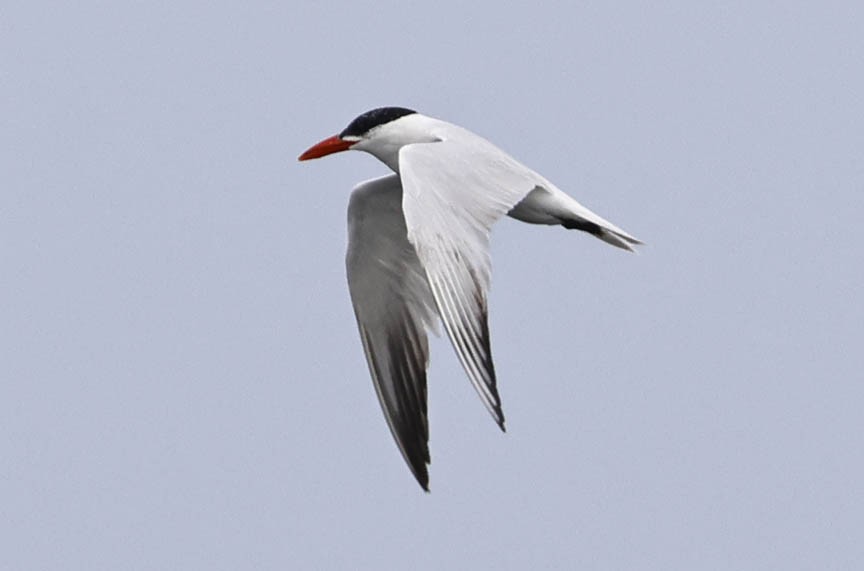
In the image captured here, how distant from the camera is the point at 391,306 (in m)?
10.8

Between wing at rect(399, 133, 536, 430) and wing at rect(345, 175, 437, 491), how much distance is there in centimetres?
111

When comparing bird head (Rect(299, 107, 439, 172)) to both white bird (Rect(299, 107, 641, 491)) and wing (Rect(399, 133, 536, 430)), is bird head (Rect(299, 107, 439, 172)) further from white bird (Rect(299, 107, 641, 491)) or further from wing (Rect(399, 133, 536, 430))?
wing (Rect(399, 133, 536, 430))

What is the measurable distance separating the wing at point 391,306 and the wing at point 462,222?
3.63ft

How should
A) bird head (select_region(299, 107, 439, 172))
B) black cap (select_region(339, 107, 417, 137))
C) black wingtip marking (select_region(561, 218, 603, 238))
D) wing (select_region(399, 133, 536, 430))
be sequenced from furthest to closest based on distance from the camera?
black cap (select_region(339, 107, 417, 137)), bird head (select_region(299, 107, 439, 172)), black wingtip marking (select_region(561, 218, 603, 238)), wing (select_region(399, 133, 536, 430))

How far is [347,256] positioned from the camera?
1065 centimetres

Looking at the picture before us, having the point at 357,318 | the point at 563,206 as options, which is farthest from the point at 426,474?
the point at 563,206

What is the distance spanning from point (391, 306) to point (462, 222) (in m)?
2.29

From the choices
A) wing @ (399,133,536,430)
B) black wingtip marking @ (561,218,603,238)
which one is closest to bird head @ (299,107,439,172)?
wing @ (399,133,536,430)

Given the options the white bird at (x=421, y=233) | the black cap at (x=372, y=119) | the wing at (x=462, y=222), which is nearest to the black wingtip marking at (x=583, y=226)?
the white bird at (x=421, y=233)

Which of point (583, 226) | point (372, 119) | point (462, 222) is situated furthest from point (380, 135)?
point (462, 222)

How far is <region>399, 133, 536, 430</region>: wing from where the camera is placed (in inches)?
316

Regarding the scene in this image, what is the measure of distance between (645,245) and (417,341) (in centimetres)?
169

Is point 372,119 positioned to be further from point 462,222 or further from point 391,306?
point 462,222

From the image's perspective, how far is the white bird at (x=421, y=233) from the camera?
8.22m
